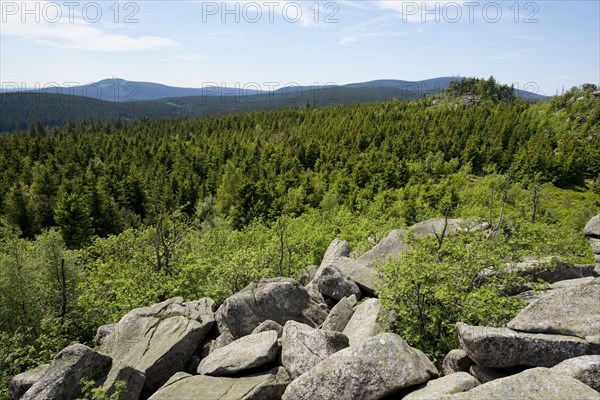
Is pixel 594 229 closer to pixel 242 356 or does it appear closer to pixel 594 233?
pixel 594 233

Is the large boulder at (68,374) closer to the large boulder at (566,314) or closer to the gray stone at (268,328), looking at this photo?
the gray stone at (268,328)

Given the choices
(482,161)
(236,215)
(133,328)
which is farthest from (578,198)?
(133,328)

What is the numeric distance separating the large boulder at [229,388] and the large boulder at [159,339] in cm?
158

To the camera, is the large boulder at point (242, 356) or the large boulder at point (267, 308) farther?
the large boulder at point (267, 308)

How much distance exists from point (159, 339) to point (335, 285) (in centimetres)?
889

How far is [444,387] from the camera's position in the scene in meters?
9.26

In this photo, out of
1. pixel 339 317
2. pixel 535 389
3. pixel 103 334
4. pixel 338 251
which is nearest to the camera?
pixel 535 389

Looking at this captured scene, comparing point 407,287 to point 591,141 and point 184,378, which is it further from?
point 591,141

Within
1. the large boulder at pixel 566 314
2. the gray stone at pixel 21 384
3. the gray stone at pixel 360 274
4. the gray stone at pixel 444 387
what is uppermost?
the large boulder at pixel 566 314

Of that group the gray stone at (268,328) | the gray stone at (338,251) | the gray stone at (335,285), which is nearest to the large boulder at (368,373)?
the gray stone at (268,328)

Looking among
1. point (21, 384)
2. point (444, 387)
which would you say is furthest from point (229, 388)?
point (21, 384)

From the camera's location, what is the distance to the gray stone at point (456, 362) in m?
11.0

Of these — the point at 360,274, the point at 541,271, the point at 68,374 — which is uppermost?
the point at 541,271

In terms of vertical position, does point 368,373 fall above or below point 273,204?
above
